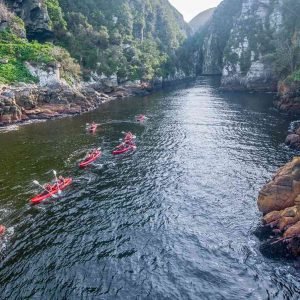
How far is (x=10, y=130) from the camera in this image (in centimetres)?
6181

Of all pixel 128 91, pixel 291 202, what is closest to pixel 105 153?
pixel 291 202

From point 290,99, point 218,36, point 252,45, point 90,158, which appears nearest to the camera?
point 90,158

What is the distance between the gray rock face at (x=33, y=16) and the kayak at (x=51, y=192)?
7325cm

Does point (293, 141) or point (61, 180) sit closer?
point (61, 180)

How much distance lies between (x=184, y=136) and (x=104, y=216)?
29.6 meters

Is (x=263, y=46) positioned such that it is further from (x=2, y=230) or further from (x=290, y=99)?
(x=2, y=230)

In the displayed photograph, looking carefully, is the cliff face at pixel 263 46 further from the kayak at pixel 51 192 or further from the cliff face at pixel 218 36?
the kayak at pixel 51 192

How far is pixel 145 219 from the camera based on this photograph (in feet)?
94.9

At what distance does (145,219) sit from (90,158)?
17.5 meters

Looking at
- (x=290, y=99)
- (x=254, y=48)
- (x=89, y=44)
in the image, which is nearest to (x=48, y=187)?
(x=290, y=99)

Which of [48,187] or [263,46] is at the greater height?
[263,46]

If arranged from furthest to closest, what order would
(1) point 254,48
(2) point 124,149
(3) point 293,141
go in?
(1) point 254,48 < (2) point 124,149 < (3) point 293,141

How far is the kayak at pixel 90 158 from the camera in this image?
42259 millimetres

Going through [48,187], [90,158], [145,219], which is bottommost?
[90,158]
